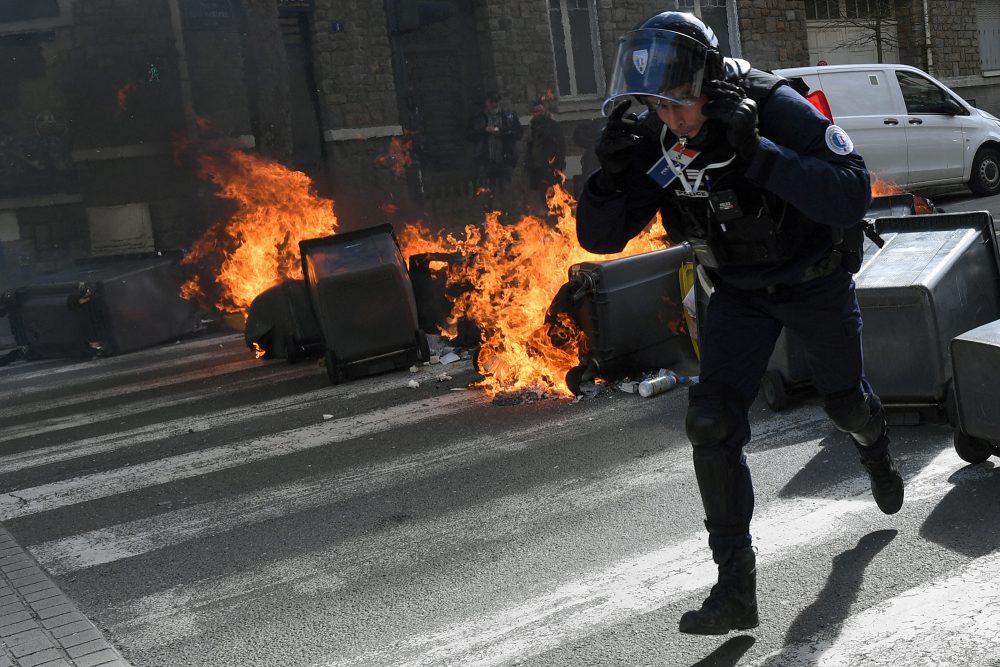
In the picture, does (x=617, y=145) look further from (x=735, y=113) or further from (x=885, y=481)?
(x=885, y=481)

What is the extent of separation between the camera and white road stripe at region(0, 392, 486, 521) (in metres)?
5.84

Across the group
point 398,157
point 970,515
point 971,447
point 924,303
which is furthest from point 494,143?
point 970,515

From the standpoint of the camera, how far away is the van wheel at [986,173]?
51.0 feet

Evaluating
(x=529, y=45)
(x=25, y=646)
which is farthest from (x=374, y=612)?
(x=529, y=45)

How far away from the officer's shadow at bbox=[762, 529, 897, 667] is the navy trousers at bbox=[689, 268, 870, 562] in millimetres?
309

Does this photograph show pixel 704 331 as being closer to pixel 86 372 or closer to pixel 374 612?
pixel 374 612

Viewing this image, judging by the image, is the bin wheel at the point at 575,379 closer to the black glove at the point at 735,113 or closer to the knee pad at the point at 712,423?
the knee pad at the point at 712,423

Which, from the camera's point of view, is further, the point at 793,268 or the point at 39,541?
the point at 39,541

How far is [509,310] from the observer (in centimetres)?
784

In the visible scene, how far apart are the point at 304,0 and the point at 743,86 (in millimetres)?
15338

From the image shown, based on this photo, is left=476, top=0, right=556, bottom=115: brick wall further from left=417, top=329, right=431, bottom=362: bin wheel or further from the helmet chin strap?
the helmet chin strap

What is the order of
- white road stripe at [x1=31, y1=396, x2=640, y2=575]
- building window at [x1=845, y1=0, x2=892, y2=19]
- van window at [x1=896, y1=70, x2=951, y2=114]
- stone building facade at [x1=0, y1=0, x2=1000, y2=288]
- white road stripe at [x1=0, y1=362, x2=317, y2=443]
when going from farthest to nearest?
building window at [x1=845, y1=0, x2=892, y2=19]
stone building facade at [x1=0, y1=0, x2=1000, y2=288]
van window at [x1=896, y1=70, x2=951, y2=114]
white road stripe at [x1=0, y1=362, x2=317, y2=443]
white road stripe at [x1=31, y1=396, x2=640, y2=575]

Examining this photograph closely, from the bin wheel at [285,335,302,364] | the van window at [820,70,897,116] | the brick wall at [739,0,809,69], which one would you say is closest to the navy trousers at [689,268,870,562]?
the bin wheel at [285,335,302,364]

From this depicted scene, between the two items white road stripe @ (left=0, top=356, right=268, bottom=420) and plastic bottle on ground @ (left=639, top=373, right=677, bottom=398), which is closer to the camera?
plastic bottle on ground @ (left=639, top=373, right=677, bottom=398)
